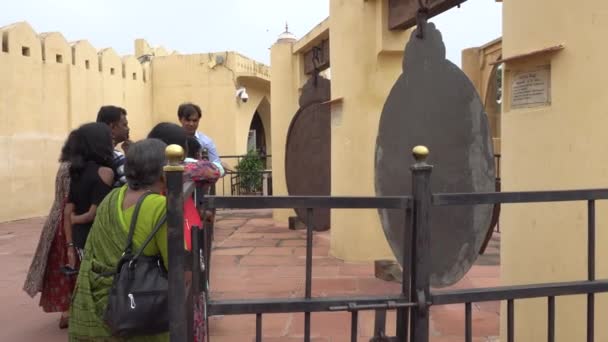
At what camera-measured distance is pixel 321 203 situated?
1601 millimetres

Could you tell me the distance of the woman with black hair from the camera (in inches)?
119

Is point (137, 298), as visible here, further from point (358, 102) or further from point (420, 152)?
point (358, 102)

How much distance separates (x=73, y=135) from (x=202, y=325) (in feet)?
5.71

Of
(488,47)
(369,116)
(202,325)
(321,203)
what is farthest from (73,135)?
(488,47)

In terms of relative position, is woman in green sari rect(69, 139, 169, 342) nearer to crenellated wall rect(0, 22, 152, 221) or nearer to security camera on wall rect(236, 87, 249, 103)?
crenellated wall rect(0, 22, 152, 221)

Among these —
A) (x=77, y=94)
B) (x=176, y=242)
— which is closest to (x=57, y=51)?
(x=77, y=94)

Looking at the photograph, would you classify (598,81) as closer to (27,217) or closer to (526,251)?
(526,251)

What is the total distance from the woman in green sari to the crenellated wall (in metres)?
7.68

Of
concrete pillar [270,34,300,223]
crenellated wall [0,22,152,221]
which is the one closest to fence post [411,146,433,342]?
concrete pillar [270,34,300,223]

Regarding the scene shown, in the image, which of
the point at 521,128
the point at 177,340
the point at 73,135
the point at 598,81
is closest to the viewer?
the point at 177,340

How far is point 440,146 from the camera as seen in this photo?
8.89 feet

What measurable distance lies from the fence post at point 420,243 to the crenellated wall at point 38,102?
8.61 metres

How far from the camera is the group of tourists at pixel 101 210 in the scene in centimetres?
197

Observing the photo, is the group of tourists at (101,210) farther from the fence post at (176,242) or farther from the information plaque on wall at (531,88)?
the information plaque on wall at (531,88)
